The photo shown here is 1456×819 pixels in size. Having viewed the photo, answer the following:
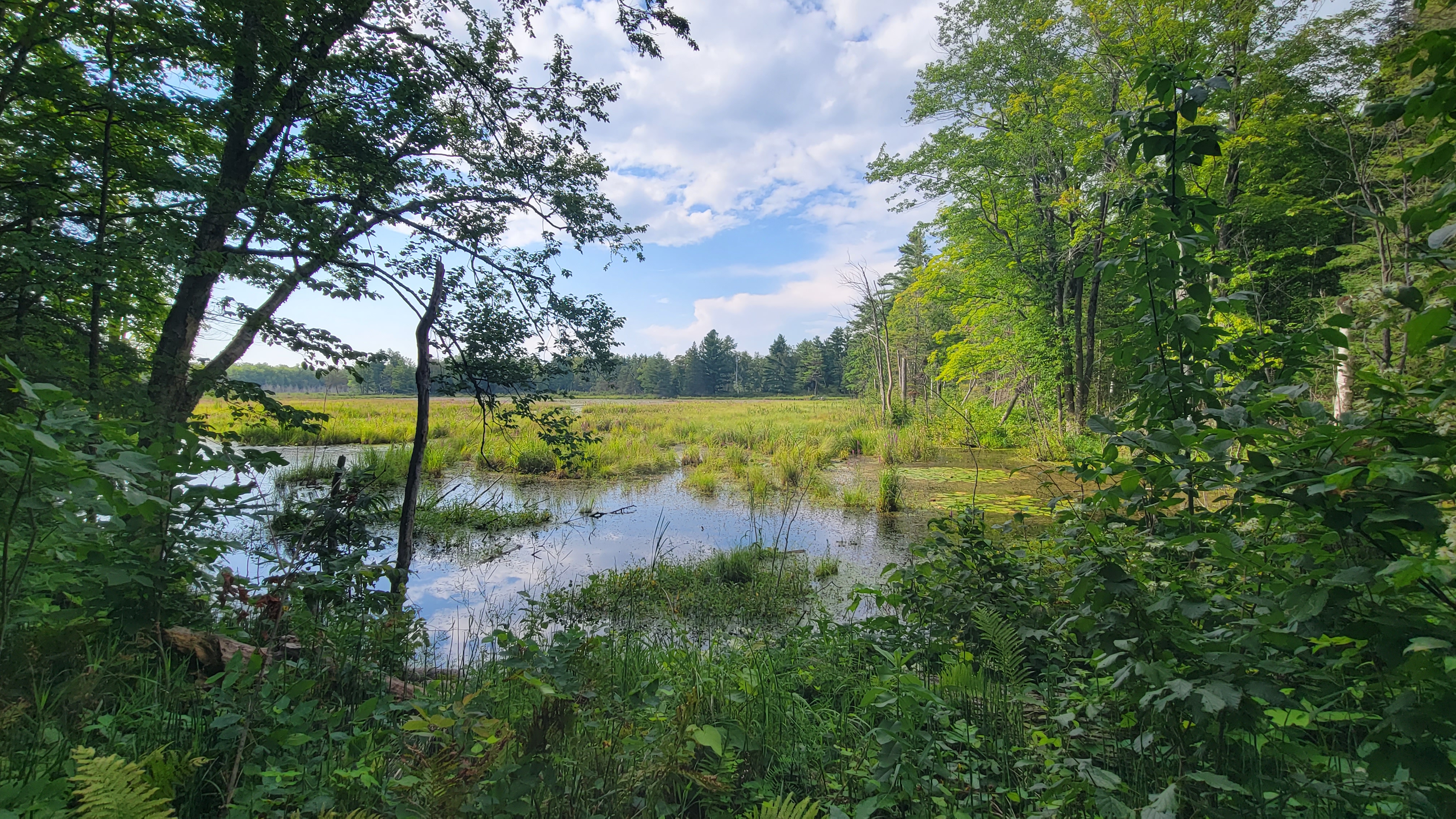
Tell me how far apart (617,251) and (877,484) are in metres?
6.57

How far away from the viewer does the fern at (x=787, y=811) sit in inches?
49.0

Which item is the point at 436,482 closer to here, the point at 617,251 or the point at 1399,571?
the point at 617,251

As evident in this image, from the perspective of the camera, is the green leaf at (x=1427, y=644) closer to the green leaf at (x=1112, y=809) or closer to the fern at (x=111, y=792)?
the green leaf at (x=1112, y=809)

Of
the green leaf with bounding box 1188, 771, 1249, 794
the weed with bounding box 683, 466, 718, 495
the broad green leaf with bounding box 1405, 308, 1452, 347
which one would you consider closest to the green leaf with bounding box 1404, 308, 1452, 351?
the broad green leaf with bounding box 1405, 308, 1452, 347

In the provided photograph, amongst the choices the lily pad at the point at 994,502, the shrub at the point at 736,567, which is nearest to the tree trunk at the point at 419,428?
the shrub at the point at 736,567

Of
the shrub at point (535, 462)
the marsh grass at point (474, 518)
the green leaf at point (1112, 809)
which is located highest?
the green leaf at point (1112, 809)

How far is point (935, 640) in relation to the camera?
2.55 meters

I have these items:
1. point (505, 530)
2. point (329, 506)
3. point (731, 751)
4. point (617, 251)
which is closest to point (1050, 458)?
point (617, 251)

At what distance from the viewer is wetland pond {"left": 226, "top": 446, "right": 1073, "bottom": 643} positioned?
5.27 meters

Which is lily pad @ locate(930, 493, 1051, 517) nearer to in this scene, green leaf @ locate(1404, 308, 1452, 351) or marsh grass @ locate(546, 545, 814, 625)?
marsh grass @ locate(546, 545, 814, 625)

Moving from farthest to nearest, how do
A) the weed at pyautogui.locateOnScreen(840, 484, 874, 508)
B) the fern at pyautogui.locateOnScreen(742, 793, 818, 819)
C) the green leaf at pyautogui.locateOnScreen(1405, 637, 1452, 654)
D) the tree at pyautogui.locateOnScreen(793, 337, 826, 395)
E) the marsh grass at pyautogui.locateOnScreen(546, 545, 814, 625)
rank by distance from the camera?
the tree at pyautogui.locateOnScreen(793, 337, 826, 395), the weed at pyautogui.locateOnScreen(840, 484, 874, 508), the marsh grass at pyautogui.locateOnScreen(546, 545, 814, 625), the fern at pyautogui.locateOnScreen(742, 793, 818, 819), the green leaf at pyautogui.locateOnScreen(1405, 637, 1452, 654)

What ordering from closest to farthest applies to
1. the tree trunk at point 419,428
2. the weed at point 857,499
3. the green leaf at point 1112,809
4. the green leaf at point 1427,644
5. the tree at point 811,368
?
the green leaf at point 1427,644 → the green leaf at point 1112,809 → the tree trunk at point 419,428 → the weed at point 857,499 → the tree at point 811,368

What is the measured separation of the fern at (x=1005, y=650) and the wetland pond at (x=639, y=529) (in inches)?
59.8

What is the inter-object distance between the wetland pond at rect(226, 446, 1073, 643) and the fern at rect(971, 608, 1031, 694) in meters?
1.52
